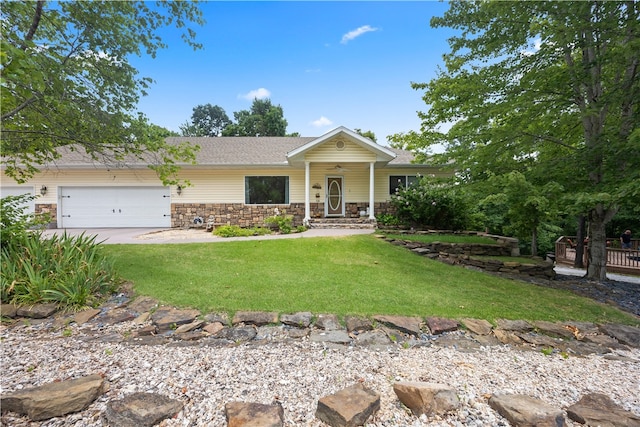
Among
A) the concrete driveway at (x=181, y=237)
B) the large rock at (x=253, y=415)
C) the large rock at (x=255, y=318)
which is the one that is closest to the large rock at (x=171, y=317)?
the large rock at (x=255, y=318)

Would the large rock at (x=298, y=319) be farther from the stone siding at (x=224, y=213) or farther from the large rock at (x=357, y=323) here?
the stone siding at (x=224, y=213)

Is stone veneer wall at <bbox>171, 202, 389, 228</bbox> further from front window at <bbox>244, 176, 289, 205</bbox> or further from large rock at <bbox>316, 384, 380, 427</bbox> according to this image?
large rock at <bbox>316, 384, 380, 427</bbox>

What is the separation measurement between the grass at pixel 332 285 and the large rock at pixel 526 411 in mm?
1615

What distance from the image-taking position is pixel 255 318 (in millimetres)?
3498

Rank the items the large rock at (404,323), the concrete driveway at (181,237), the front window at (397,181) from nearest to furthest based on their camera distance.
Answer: the large rock at (404,323), the concrete driveway at (181,237), the front window at (397,181)

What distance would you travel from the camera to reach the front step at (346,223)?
1115 centimetres

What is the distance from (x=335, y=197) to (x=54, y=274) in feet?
34.8

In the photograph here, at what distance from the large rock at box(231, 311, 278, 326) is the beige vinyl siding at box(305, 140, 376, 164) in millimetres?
8982

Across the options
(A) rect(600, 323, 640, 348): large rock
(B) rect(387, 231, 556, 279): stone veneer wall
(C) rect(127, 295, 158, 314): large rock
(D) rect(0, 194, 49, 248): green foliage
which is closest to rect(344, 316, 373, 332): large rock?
(C) rect(127, 295, 158, 314): large rock

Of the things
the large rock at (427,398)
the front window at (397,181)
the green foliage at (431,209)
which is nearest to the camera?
the large rock at (427,398)

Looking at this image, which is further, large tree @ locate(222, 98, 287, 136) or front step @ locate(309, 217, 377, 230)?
large tree @ locate(222, 98, 287, 136)

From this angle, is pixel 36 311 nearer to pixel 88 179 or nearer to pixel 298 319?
pixel 298 319

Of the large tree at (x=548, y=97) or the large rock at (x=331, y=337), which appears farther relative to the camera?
the large tree at (x=548, y=97)

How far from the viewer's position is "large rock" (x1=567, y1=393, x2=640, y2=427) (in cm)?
194
